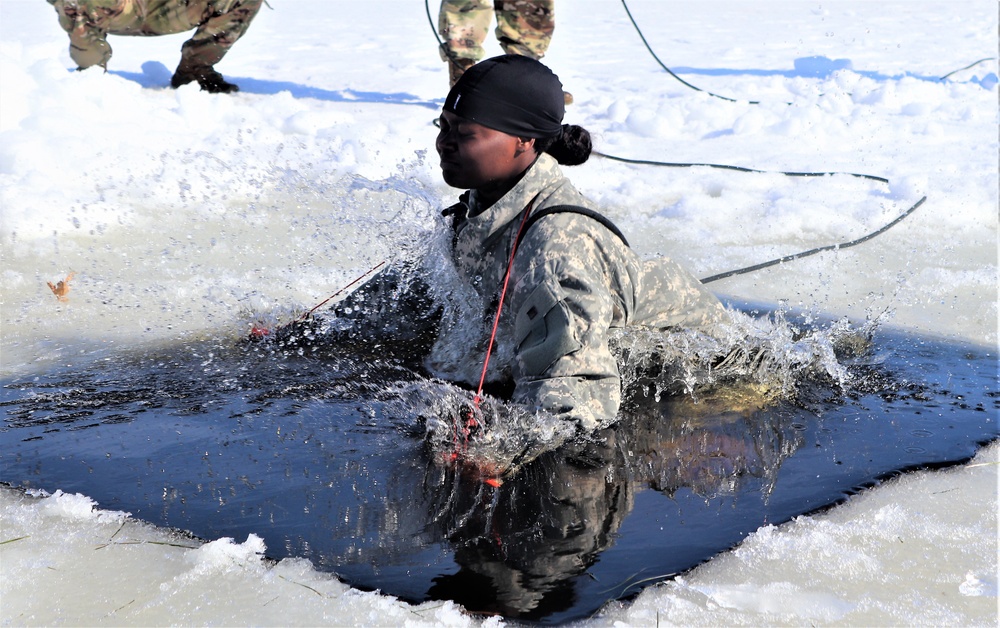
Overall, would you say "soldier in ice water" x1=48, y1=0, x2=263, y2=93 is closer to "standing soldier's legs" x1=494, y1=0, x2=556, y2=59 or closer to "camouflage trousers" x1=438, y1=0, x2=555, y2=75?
"camouflage trousers" x1=438, y1=0, x2=555, y2=75

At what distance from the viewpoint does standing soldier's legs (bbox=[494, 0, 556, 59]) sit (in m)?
6.74

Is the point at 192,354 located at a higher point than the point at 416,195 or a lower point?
lower

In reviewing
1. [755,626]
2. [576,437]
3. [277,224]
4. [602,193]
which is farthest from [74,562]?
[602,193]

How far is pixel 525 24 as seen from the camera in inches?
268

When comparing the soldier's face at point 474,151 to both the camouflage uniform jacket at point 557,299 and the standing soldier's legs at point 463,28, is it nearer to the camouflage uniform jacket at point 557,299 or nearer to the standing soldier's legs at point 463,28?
the camouflage uniform jacket at point 557,299

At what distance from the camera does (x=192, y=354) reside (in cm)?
329

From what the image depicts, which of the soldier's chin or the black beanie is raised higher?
the black beanie

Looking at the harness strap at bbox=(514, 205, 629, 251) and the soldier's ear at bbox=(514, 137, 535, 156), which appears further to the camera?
the soldier's ear at bbox=(514, 137, 535, 156)

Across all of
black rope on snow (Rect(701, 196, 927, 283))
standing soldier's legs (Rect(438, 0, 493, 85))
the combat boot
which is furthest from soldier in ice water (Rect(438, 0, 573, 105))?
black rope on snow (Rect(701, 196, 927, 283))

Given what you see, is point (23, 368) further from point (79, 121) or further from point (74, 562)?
point (79, 121)

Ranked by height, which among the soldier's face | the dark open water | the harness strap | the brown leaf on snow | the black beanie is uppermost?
the black beanie

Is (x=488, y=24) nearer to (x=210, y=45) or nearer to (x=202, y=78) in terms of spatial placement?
(x=210, y=45)

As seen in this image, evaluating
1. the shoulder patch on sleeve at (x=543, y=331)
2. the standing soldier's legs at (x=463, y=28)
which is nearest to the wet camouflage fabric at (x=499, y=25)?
the standing soldier's legs at (x=463, y=28)

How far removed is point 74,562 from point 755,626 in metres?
1.40
